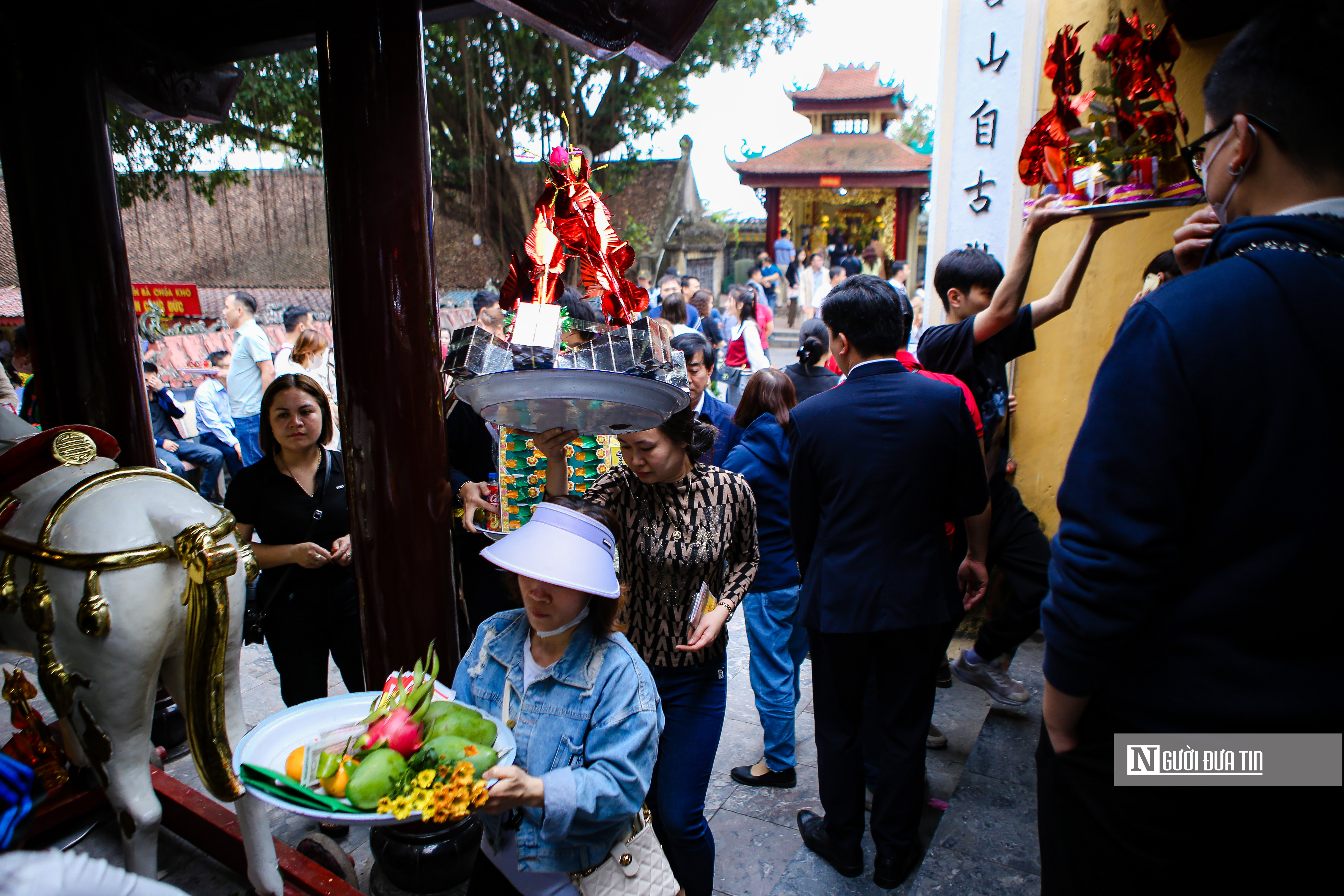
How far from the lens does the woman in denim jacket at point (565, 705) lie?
163 centimetres

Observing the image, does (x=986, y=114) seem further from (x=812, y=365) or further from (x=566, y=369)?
(x=566, y=369)

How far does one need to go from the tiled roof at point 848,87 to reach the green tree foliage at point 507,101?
8.79 meters

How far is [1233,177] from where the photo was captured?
1.33 metres

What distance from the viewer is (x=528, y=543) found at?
1.70m

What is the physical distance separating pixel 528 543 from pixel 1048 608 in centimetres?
106

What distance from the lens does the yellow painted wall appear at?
3.60m

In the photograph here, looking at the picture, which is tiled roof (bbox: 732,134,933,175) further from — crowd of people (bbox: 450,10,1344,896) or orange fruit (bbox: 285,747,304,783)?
orange fruit (bbox: 285,747,304,783)

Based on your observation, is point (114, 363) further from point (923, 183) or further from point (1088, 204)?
point (923, 183)

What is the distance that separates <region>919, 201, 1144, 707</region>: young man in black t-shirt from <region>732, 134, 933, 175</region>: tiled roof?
18.9m

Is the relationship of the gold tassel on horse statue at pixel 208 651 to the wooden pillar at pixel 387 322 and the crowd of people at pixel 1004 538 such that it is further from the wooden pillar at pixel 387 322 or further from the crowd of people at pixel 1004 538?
the crowd of people at pixel 1004 538

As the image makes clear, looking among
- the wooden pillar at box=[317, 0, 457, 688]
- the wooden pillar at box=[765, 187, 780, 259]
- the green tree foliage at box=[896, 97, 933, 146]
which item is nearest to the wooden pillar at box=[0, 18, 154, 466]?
the wooden pillar at box=[317, 0, 457, 688]

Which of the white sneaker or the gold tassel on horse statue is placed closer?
the gold tassel on horse statue

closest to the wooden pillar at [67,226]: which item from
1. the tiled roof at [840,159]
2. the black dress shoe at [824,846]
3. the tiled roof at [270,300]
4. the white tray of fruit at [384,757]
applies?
the white tray of fruit at [384,757]

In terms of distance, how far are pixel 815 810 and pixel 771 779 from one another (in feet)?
0.84
